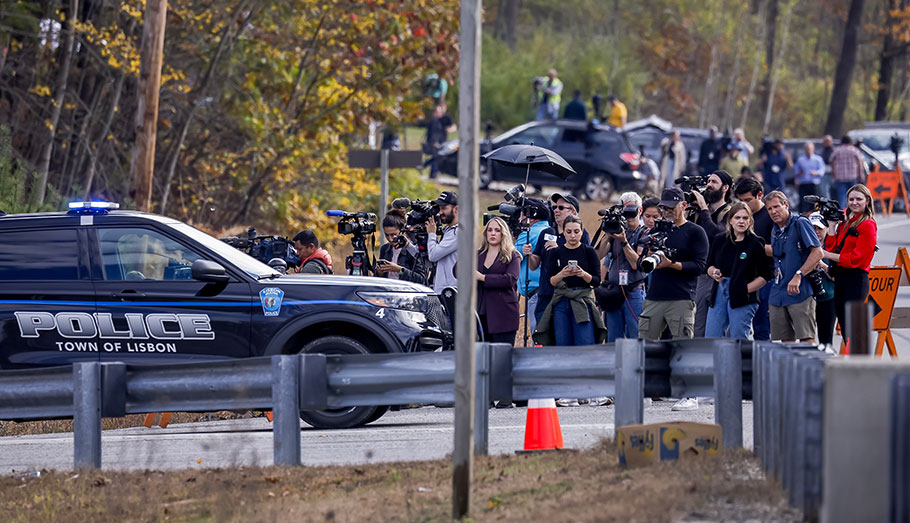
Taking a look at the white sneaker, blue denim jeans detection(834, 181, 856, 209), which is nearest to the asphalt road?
the white sneaker

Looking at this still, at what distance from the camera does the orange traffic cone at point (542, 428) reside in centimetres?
933

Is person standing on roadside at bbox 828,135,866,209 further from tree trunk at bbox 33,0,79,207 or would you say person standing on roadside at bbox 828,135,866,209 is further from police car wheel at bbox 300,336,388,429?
police car wheel at bbox 300,336,388,429

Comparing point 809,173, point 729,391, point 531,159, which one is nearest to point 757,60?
point 809,173

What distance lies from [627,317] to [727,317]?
1211 millimetres

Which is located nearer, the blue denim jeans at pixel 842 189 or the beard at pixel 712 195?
the beard at pixel 712 195

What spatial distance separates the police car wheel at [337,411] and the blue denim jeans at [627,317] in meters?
3.02

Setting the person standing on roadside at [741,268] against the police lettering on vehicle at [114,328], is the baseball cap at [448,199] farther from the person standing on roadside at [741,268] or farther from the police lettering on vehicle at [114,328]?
the police lettering on vehicle at [114,328]

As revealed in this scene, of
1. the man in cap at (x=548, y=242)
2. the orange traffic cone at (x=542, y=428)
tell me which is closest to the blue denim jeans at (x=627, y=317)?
the man in cap at (x=548, y=242)

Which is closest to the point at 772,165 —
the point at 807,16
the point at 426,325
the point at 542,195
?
the point at 542,195

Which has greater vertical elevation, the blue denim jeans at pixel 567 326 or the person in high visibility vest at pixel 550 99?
the person in high visibility vest at pixel 550 99

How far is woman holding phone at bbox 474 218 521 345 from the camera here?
12695 mm

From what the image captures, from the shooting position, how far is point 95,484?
8.86 metres

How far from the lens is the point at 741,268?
1182 cm

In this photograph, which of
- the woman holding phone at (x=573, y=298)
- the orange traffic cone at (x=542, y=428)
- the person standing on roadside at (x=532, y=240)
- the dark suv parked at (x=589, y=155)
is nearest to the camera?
the orange traffic cone at (x=542, y=428)
